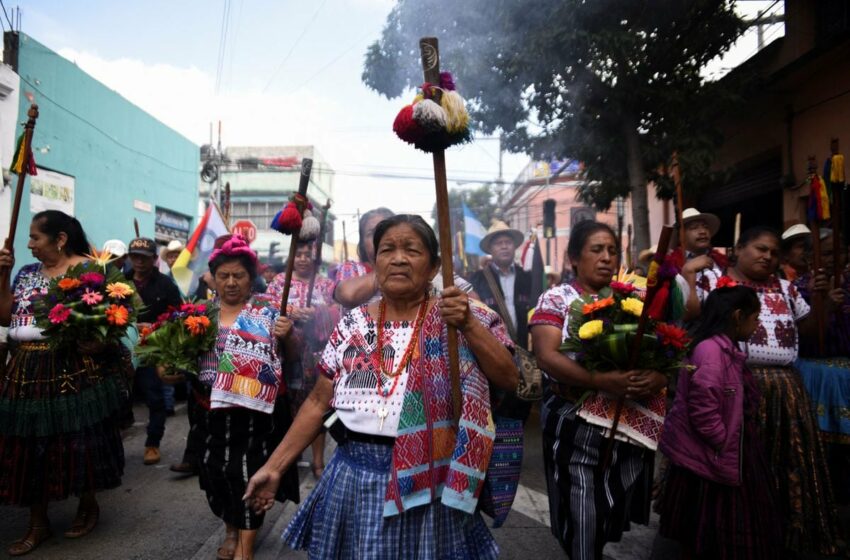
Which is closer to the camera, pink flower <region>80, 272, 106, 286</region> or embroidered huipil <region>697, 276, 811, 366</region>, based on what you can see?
embroidered huipil <region>697, 276, 811, 366</region>

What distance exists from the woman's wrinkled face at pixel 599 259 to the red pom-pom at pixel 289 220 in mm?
1604

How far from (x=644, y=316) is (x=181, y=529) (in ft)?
11.8

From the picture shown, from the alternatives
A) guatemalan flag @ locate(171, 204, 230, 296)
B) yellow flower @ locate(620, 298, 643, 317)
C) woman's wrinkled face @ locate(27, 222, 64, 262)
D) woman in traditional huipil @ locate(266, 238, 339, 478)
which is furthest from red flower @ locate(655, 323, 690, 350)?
guatemalan flag @ locate(171, 204, 230, 296)

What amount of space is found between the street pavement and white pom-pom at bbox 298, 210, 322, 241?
207cm

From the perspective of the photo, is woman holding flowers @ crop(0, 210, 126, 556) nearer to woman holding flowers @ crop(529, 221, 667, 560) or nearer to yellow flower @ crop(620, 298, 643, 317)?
woman holding flowers @ crop(529, 221, 667, 560)

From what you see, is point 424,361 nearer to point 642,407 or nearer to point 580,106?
point 642,407

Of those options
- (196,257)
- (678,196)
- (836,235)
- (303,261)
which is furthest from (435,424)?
(196,257)

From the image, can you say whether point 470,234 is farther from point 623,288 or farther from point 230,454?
point 623,288

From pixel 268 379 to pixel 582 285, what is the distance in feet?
6.43

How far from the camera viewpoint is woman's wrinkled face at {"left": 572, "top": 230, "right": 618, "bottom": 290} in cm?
321

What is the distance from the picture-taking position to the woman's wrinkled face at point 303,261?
17.3 feet

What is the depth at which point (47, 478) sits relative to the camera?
3.82m

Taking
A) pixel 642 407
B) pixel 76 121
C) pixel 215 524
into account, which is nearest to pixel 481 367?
pixel 642 407

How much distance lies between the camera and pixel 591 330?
9.18 ft
